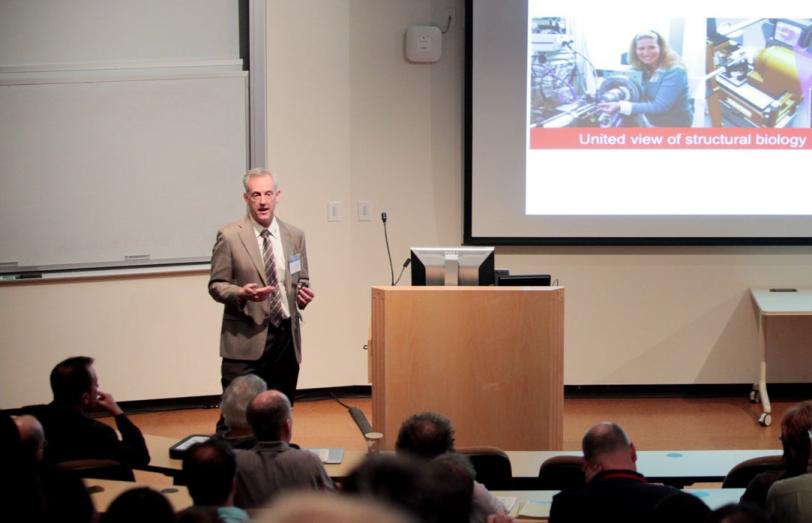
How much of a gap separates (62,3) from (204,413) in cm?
283

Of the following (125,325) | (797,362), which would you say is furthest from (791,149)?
(125,325)

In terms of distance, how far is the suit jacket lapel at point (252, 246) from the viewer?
524cm

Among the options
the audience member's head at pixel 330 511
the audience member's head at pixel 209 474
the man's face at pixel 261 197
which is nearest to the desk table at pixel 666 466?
the audience member's head at pixel 209 474

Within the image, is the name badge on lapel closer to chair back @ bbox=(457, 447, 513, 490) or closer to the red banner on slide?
chair back @ bbox=(457, 447, 513, 490)

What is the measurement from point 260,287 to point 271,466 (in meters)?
1.80

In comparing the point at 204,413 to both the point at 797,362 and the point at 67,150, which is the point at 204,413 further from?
the point at 797,362

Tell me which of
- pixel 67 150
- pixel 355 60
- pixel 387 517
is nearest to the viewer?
pixel 387 517

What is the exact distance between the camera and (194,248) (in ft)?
23.6

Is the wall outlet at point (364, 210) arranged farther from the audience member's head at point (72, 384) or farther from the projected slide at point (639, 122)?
the audience member's head at point (72, 384)

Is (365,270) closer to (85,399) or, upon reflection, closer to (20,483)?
(85,399)

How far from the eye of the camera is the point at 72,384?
4.09 metres

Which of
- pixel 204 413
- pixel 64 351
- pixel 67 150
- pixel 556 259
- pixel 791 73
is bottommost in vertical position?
pixel 204 413

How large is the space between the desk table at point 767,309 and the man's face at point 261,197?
3.69 m

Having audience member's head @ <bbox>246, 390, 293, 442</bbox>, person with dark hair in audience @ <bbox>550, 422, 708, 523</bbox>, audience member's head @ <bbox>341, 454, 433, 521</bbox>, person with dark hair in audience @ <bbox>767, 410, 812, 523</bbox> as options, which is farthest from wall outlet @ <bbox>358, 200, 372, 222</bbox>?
audience member's head @ <bbox>341, 454, 433, 521</bbox>
